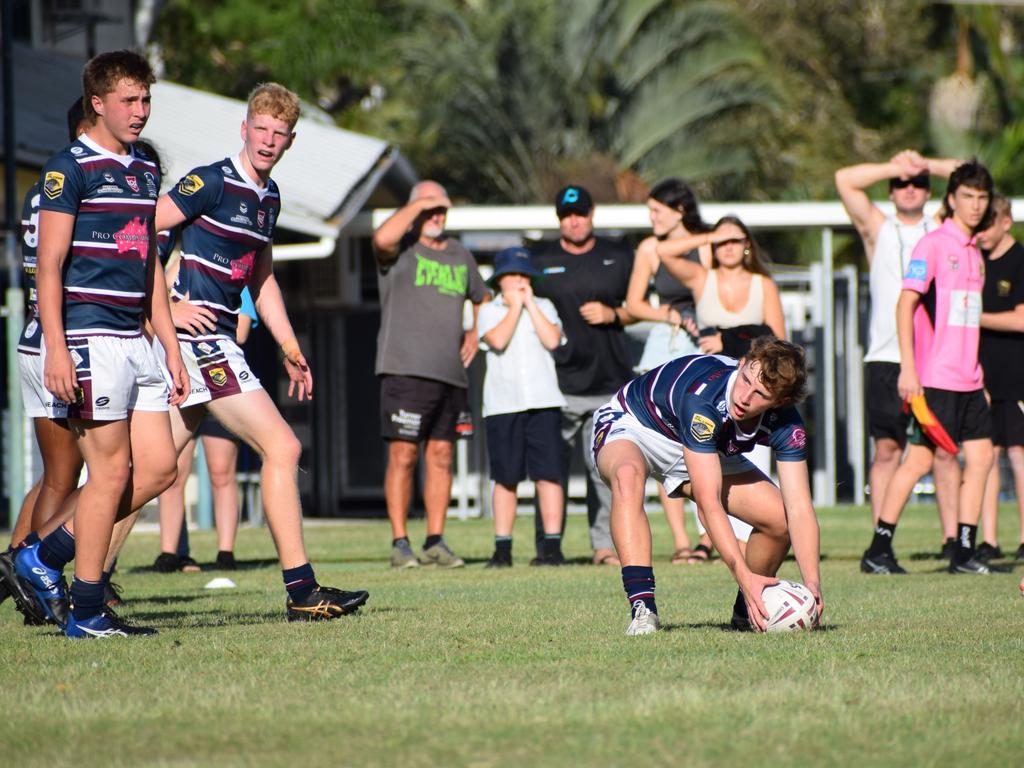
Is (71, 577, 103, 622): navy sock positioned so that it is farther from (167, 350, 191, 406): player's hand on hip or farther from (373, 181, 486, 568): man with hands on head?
(373, 181, 486, 568): man with hands on head

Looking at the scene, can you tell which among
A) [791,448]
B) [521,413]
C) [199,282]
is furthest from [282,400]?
[791,448]

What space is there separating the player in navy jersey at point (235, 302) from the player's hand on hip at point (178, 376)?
1.58 feet

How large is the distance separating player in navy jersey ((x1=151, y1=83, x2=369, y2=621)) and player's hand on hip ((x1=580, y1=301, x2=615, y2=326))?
4.09m

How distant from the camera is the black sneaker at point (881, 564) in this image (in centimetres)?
1003

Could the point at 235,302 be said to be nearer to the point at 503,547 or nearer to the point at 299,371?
the point at 299,371

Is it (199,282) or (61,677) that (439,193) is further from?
(61,677)

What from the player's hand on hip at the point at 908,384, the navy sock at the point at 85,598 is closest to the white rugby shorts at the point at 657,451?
the navy sock at the point at 85,598

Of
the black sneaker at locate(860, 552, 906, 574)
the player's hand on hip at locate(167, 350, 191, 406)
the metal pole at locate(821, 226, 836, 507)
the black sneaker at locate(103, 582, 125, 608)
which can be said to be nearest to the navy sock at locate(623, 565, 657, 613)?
the player's hand on hip at locate(167, 350, 191, 406)

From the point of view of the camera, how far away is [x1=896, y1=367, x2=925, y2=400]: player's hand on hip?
9.94 m

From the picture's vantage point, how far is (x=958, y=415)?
33.2ft

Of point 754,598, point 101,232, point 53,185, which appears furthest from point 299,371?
point 754,598

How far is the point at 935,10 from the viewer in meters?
37.9

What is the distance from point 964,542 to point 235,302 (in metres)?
4.63

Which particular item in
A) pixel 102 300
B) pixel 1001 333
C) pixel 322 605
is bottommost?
pixel 322 605
